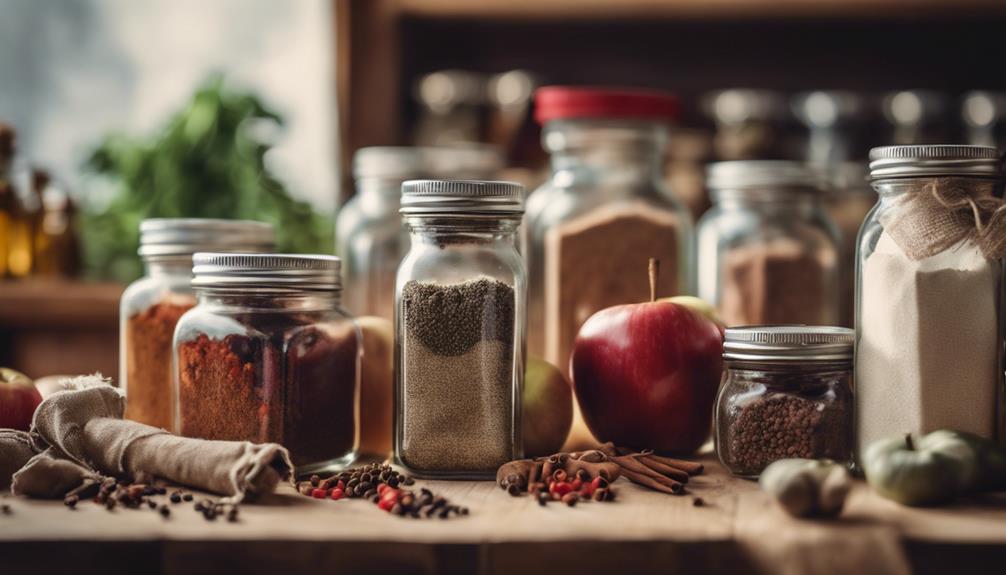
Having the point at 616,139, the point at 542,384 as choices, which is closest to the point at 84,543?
the point at 542,384

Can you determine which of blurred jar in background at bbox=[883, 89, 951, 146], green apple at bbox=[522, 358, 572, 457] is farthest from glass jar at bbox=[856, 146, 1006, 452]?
blurred jar in background at bbox=[883, 89, 951, 146]

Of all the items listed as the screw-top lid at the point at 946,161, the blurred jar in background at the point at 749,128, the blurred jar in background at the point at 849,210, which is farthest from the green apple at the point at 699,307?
the blurred jar in background at the point at 749,128

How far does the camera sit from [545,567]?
0.77 meters

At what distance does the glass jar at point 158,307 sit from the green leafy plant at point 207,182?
76cm

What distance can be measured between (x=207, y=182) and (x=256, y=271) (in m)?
1.15

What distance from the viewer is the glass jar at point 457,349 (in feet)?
3.25

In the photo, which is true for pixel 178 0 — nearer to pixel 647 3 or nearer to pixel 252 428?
pixel 647 3

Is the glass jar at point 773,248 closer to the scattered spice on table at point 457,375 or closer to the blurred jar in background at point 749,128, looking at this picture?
the scattered spice on table at point 457,375

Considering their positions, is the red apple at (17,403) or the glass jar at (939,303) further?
the red apple at (17,403)

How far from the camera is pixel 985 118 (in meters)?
2.05

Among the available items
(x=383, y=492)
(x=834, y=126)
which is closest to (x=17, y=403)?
(x=383, y=492)

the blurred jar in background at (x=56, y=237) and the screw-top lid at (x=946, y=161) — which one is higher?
the screw-top lid at (x=946, y=161)

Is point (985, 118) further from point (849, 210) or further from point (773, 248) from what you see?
point (773, 248)

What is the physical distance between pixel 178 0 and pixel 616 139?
1872mm
